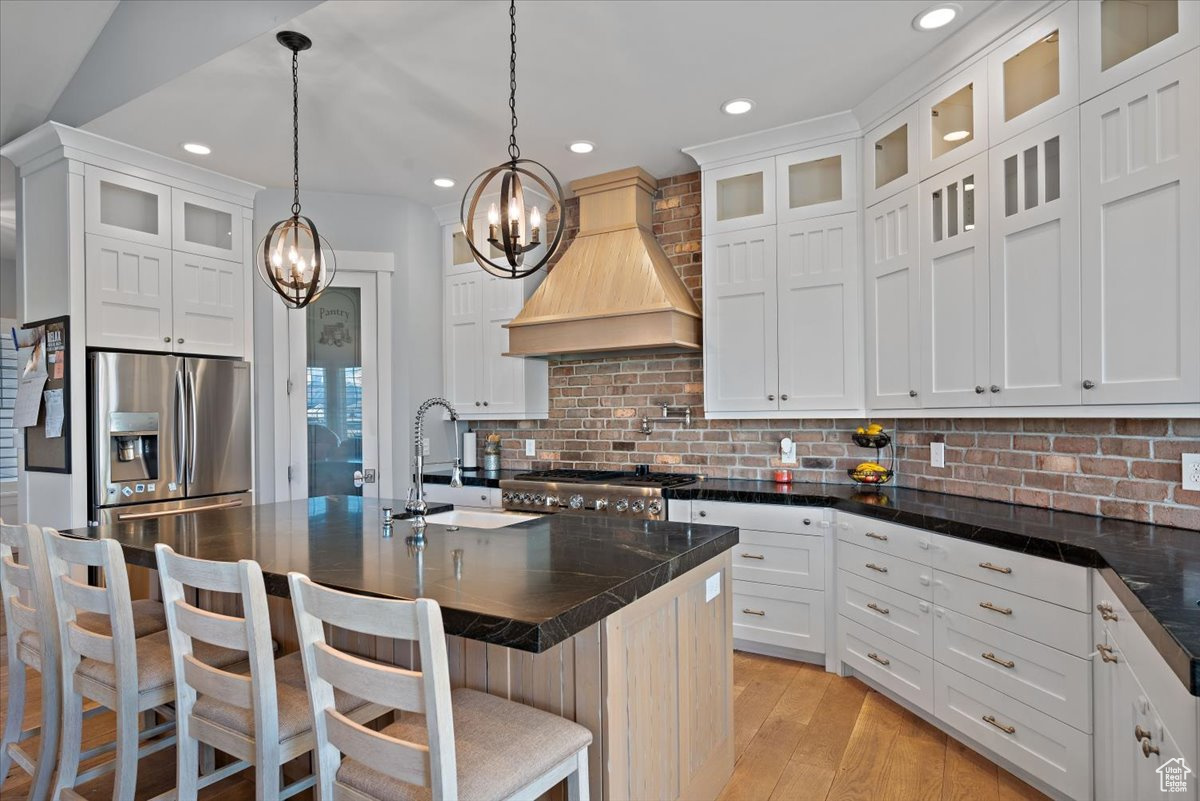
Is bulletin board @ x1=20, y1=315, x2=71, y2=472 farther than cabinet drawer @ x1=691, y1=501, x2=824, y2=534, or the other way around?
bulletin board @ x1=20, y1=315, x2=71, y2=472

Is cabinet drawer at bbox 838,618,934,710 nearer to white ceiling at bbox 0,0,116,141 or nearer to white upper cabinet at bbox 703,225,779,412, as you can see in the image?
white upper cabinet at bbox 703,225,779,412

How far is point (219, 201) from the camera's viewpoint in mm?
4195

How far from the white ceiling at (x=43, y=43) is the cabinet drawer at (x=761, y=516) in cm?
395

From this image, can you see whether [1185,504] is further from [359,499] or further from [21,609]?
[21,609]

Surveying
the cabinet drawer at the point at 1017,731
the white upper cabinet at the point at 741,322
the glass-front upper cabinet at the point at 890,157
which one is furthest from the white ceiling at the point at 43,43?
the cabinet drawer at the point at 1017,731

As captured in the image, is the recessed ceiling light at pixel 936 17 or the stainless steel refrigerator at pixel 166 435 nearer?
the recessed ceiling light at pixel 936 17

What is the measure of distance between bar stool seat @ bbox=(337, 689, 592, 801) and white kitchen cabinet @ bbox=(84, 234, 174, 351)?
128 inches

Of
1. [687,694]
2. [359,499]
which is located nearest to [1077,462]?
[687,694]

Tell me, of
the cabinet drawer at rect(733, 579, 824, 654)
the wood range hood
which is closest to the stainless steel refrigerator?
the wood range hood

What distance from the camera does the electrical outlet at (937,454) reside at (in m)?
3.12

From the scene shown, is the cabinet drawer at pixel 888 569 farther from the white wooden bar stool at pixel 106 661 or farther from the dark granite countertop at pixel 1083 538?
the white wooden bar stool at pixel 106 661

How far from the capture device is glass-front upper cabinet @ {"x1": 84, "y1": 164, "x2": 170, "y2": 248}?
3564mm

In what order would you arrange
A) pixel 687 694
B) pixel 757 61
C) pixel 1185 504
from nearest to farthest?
1. pixel 687 694
2. pixel 1185 504
3. pixel 757 61

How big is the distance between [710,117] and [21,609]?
3.49m
